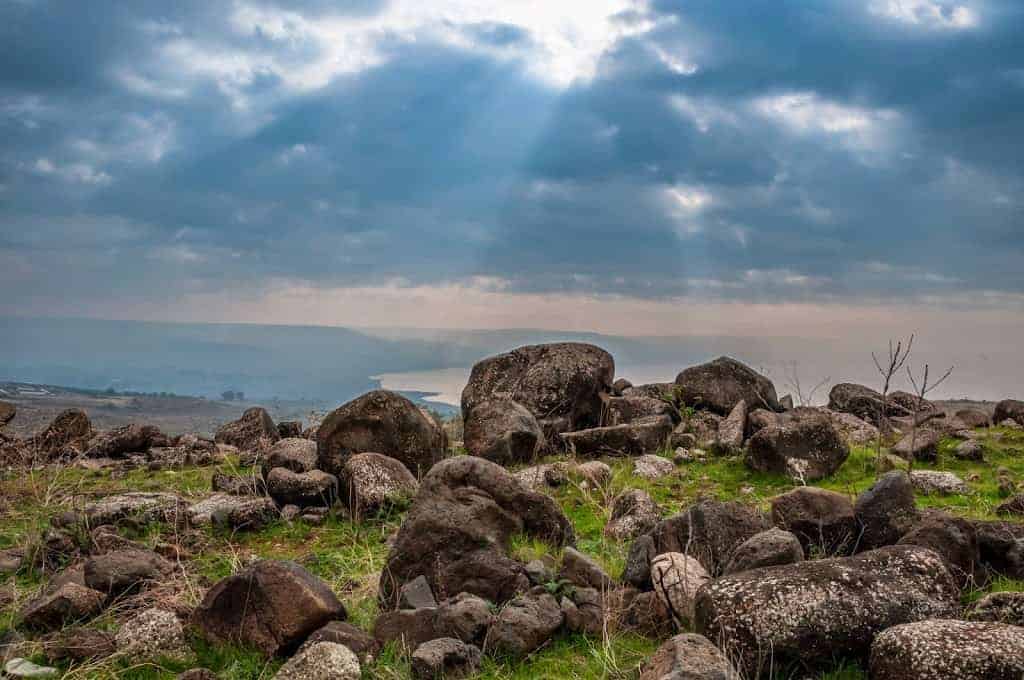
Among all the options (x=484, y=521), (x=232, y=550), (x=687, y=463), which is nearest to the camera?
(x=484, y=521)

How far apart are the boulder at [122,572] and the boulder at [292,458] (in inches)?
199

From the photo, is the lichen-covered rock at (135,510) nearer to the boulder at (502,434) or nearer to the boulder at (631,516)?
the boulder at (502,434)

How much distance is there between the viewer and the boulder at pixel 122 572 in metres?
9.59

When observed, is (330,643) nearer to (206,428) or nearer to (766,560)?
(766,560)

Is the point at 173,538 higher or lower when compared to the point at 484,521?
lower

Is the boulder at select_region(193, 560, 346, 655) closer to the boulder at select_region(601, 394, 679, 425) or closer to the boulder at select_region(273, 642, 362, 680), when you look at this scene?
the boulder at select_region(273, 642, 362, 680)

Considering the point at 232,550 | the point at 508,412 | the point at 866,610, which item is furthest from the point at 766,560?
the point at 508,412

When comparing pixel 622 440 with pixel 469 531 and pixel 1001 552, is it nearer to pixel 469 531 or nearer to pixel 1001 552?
pixel 469 531

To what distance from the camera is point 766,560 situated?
8336 millimetres

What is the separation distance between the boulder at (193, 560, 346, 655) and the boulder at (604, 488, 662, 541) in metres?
4.33

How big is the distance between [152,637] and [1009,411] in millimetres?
21636

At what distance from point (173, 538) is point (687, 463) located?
941 cm

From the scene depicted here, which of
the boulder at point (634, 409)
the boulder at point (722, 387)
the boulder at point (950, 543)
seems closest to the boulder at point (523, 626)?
the boulder at point (950, 543)

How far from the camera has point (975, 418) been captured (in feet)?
73.4
